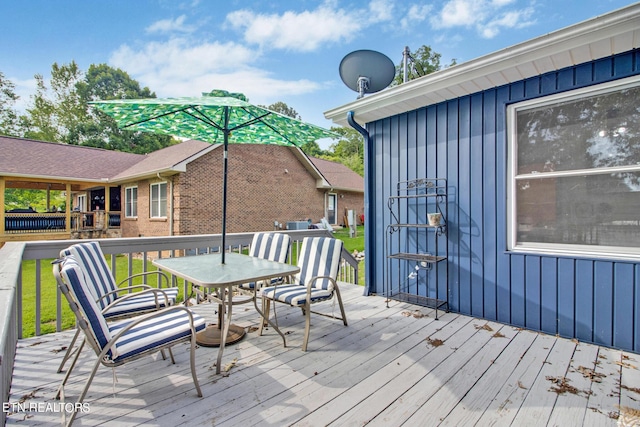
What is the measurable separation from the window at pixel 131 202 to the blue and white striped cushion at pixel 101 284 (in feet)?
38.3

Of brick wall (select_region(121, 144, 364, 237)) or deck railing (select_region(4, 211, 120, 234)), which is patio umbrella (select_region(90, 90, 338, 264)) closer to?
brick wall (select_region(121, 144, 364, 237))

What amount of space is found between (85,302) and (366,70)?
4560 millimetres

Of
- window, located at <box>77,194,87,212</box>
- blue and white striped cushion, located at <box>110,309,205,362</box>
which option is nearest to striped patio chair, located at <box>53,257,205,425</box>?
blue and white striped cushion, located at <box>110,309,205,362</box>

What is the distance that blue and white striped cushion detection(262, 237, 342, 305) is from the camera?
319 cm

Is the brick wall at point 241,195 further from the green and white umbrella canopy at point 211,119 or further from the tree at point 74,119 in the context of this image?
the tree at point 74,119

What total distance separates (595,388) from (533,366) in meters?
0.40

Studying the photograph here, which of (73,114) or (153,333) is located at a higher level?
(73,114)

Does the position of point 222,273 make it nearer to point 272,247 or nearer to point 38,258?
point 272,247

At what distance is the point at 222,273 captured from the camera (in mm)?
2822

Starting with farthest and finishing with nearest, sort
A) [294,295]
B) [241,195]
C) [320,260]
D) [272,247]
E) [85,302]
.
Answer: [241,195]
[272,247]
[320,260]
[294,295]
[85,302]

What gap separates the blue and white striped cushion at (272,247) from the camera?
404 cm

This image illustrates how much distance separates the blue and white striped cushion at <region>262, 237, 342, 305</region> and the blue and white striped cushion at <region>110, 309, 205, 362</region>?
1.02 m

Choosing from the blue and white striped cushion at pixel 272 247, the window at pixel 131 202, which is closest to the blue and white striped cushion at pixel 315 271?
the blue and white striped cushion at pixel 272 247

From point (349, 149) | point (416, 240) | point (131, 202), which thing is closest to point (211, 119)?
point (416, 240)
